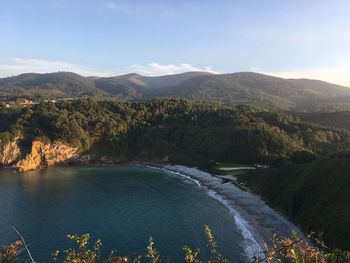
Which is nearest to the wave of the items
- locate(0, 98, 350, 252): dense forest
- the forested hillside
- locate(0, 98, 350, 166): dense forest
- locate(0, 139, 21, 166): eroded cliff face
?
locate(0, 98, 350, 252): dense forest

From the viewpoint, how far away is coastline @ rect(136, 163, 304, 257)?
54.2 meters

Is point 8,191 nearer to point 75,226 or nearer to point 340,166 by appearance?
point 75,226

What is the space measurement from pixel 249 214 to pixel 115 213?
22.8 m

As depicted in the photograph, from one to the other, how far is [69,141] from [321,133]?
273 feet

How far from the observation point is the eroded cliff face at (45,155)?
11351 centimetres

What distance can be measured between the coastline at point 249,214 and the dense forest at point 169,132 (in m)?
21.0

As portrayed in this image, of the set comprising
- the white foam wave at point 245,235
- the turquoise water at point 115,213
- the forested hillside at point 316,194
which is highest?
the forested hillside at point 316,194

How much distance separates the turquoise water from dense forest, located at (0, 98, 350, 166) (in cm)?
2344

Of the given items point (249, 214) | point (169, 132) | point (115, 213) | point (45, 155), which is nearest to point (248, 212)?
point (249, 214)

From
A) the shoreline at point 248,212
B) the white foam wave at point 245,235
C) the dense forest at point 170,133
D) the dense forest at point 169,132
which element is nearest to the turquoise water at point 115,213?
the white foam wave at point 245,235

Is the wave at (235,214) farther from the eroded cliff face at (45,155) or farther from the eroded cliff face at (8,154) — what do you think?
the eroded cliff face at (8,154)

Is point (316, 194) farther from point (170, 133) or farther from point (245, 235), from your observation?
point (170, 133)

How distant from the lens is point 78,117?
13675 centimetres

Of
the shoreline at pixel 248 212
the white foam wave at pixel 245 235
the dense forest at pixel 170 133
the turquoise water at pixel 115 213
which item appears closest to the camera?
the white foam wave at pixel 245 235
